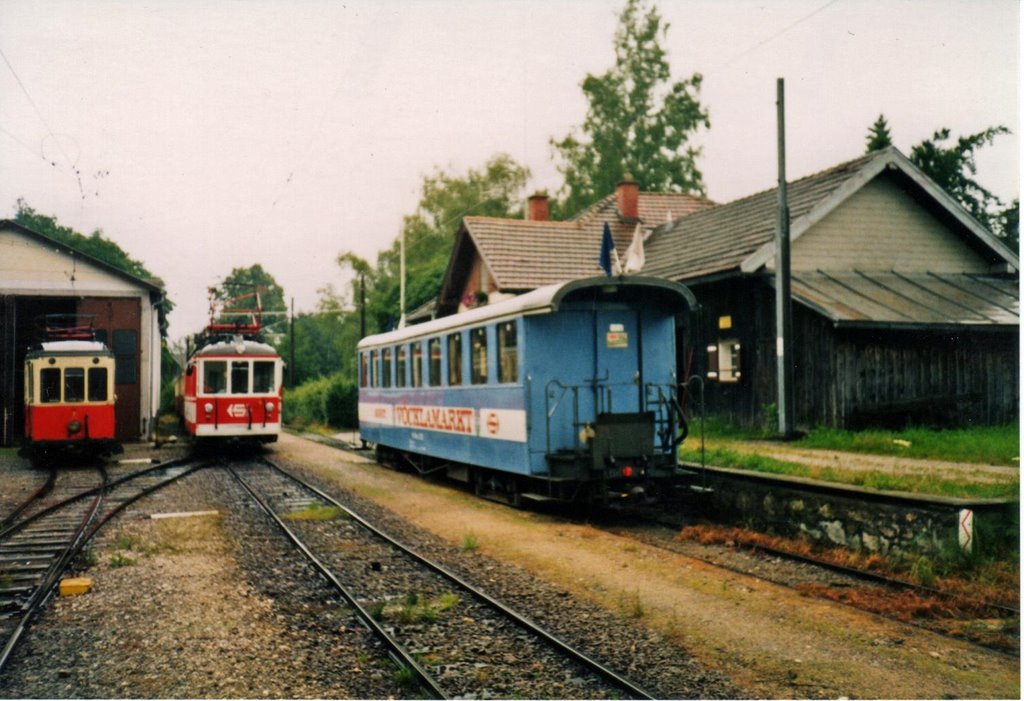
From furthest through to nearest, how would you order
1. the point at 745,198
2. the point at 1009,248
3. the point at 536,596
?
the point at 745,198
the point at 1009,248
the point at 536,596

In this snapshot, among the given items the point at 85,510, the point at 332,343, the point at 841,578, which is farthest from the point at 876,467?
the point at 332,343

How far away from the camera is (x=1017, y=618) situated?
6645 millimetres

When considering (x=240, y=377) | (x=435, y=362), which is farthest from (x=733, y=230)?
(x=240, y=377)

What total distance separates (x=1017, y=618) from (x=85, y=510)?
35.0 feet

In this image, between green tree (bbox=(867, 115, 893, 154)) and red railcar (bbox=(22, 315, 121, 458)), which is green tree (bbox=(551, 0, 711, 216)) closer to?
green tree (bbox=(867, 115, 893, 154))

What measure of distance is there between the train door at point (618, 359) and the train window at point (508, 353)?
102 centimetres

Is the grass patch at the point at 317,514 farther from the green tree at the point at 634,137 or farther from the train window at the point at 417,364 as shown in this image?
the green tree at the point at 634,137

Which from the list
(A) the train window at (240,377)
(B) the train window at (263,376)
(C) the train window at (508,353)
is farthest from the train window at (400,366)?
(A) the train window at (240,377)

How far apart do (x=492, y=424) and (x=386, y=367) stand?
597cm

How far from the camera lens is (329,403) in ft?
112

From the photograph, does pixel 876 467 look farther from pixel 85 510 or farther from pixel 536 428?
pixel 85 510

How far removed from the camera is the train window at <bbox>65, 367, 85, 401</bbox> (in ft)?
49.0

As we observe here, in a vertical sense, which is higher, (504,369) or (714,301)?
(714,301)

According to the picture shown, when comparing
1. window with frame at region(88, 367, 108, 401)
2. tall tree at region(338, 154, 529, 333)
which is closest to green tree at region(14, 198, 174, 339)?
window with frame at region(88, 367, 108, 401)
